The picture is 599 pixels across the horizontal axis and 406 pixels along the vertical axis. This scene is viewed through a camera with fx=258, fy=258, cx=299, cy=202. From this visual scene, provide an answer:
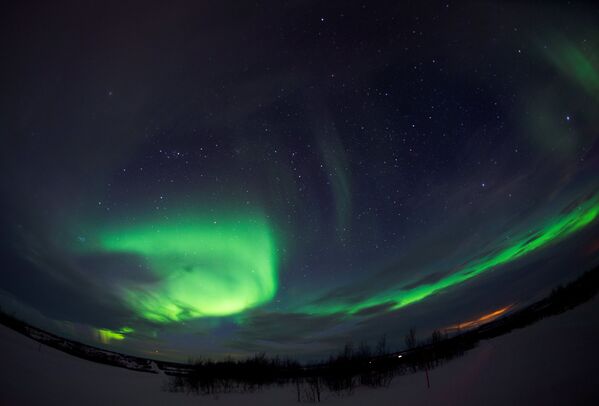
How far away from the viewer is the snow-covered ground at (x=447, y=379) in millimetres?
11000

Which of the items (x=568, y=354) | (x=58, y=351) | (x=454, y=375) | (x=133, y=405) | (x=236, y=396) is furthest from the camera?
(x=58, y=351)

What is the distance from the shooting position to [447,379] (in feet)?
55.3

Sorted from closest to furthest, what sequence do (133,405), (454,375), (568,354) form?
(568,354), (133,405), (454,375)

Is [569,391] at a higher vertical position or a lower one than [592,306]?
lower

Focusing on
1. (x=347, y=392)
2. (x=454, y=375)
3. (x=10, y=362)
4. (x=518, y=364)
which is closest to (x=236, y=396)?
(x=347, y=392)

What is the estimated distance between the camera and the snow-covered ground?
36.1ft

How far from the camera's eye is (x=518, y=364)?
15.3 m

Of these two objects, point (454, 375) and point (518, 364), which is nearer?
point (518, 364)

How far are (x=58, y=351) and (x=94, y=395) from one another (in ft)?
36.8

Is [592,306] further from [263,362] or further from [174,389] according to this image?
[263,362]

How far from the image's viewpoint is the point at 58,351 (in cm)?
2259

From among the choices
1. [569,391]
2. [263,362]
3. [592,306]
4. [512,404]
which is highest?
[592,306]

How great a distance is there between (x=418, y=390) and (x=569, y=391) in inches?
324

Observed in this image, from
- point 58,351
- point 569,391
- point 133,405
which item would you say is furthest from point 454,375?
point 58,351
